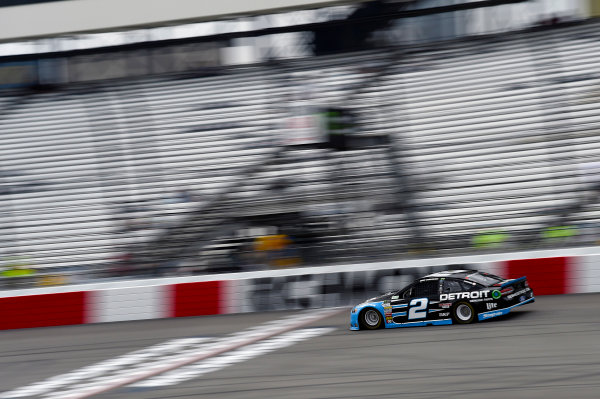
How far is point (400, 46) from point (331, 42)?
180cm

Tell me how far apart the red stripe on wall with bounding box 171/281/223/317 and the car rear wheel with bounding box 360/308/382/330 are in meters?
3.36

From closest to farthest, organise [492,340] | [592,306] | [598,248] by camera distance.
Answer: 1. [492,340]
2. [592,306]
3. [598,248]

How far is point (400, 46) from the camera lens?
20.4 metres

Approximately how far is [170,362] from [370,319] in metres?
2.98

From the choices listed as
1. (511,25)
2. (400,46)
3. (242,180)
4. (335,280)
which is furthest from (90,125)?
(511,25)

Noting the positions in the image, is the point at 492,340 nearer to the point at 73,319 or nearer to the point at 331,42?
the point at 73,319

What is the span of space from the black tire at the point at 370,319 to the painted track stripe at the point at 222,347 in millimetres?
1052

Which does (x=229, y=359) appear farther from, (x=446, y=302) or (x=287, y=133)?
(x=287, y=133)

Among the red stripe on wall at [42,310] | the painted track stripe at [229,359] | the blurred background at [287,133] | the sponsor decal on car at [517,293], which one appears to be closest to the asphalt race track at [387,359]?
the painted track stripe at [229,359]

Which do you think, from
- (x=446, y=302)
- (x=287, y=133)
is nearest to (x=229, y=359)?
(x=446, y=302)

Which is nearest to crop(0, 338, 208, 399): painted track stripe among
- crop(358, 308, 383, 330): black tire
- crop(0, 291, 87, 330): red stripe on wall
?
crop(358, 308, 383, 330): black tire

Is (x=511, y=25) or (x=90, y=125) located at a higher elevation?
(x=511, y=25)

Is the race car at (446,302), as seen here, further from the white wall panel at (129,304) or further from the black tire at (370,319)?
the white wall panel at (129,304)

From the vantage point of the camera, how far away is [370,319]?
11.8 meters
